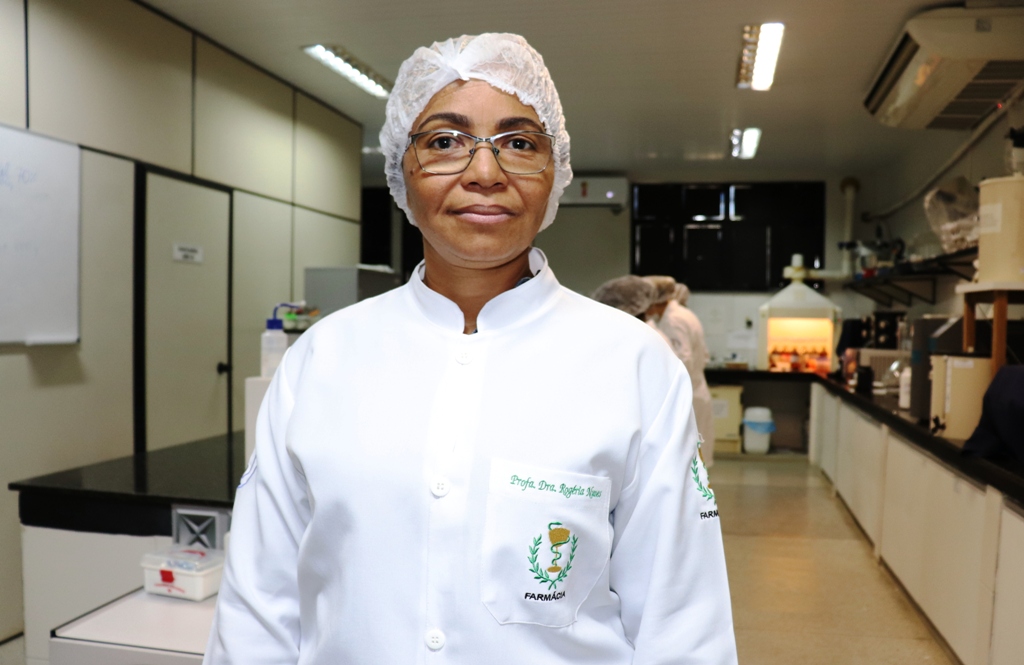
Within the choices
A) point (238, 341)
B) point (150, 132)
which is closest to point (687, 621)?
point (150, 132)

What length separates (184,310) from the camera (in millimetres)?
4020

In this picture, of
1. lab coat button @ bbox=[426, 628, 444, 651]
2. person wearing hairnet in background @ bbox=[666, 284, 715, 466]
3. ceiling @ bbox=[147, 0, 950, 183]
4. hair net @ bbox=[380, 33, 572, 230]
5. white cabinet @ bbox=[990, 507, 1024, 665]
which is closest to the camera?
lab coat button @ bbox=[426, 628, 444, 651]

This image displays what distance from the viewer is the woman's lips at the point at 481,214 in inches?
40.4

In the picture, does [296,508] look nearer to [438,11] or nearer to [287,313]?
[287,313]

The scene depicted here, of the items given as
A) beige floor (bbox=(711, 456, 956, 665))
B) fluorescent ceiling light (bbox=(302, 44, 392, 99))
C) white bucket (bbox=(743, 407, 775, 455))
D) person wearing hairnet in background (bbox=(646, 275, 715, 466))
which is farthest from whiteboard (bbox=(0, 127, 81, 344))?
white bucket (bbox=(743, 407, 775, 455))

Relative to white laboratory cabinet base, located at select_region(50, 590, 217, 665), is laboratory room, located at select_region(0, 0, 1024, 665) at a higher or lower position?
higher

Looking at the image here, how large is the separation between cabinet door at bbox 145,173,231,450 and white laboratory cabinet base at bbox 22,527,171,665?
1639 millimetres

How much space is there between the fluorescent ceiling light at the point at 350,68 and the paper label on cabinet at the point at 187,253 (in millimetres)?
1276

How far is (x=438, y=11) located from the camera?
3664mm

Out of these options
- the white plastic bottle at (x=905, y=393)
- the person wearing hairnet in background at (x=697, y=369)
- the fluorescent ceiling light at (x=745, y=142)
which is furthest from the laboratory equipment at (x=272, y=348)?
the fluorescent ceiling light at (x=745, y=142)

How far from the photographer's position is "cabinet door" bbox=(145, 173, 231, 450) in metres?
3.78

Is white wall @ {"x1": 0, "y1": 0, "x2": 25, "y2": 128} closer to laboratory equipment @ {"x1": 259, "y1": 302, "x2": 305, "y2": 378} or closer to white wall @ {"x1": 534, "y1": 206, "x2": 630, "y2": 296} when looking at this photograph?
laboratory equipment @ {"x1": 259, "y1": 302, "x2": 305, "y2": 378}

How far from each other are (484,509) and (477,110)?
549 millimetres

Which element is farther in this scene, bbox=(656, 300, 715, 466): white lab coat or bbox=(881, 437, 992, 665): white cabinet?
bbox=(656, 300, 715, 466): white lab coat
